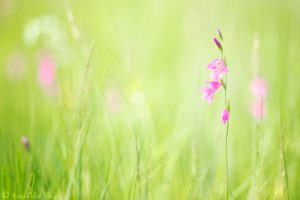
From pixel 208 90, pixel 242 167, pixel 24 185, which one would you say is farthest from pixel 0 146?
pixel 242 167

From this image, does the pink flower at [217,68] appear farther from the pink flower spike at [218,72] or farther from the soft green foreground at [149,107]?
the soft green foreground at [149,107]

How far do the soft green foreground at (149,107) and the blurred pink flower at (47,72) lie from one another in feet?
0.38

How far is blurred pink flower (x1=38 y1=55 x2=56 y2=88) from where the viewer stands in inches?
120

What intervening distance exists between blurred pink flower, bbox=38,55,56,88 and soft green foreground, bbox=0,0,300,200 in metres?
0.11

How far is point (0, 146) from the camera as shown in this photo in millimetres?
1763

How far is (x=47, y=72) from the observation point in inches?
120

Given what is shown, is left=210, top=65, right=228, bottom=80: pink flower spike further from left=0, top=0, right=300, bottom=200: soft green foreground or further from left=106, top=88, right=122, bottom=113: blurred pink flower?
left=106, top=88, right=122, bottom=113: blurred pink flower

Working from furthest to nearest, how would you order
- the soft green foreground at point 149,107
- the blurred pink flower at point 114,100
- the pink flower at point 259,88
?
the blurred pink flower at point 114,100 → the pink flower at point 259,88 → the soft green foreground at point 149,107

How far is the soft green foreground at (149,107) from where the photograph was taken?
1521 mm

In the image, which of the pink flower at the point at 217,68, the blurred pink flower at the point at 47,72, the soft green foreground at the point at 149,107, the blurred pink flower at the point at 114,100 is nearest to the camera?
the pink flower at the point at 217,68

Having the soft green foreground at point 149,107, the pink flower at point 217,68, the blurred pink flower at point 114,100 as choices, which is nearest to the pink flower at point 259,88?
the soft green foreground at point 149,107

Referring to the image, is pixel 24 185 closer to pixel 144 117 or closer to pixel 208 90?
pixel 208 90

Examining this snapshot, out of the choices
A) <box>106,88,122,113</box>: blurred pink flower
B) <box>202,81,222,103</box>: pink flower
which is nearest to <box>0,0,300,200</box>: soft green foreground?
<box>106,88,122,113</box>: blurred pink flower

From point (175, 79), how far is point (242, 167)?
4.62ft
